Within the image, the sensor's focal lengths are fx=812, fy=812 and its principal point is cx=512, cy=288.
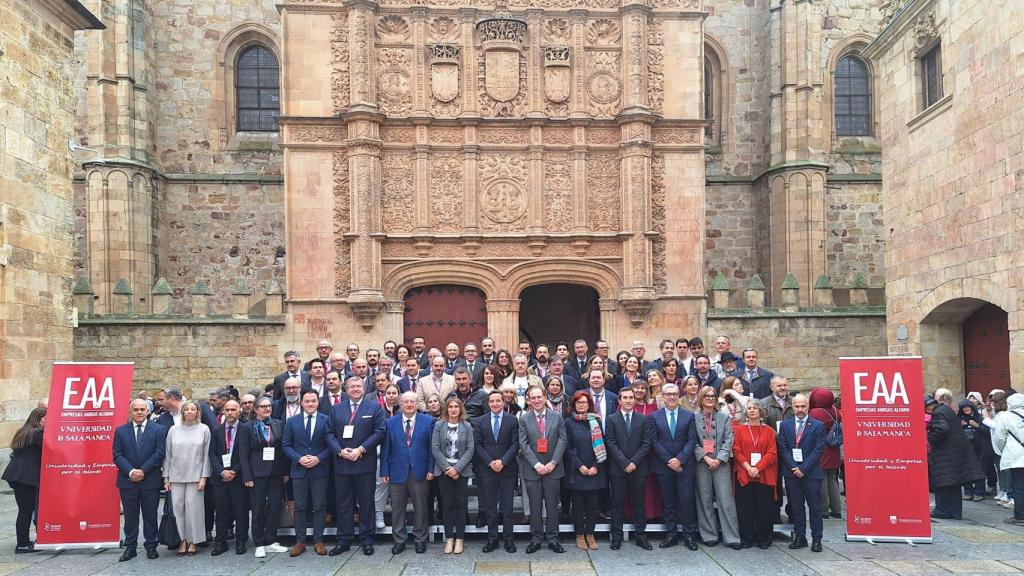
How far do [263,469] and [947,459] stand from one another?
781 centimetres

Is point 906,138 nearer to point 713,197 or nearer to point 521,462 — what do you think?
point 713,197

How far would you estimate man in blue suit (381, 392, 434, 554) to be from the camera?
841 centimetres

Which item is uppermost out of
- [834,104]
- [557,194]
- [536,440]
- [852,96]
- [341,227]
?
[852,96]

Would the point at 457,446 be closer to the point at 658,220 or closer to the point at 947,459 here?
the point at 947,459

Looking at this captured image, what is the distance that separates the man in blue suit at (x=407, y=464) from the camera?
841cm

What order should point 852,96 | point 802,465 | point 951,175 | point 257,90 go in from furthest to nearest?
point 852,96
point 257,90
point 951,175
point 802,465

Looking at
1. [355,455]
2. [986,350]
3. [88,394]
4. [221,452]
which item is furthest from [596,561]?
[986,350]

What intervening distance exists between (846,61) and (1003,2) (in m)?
12.2

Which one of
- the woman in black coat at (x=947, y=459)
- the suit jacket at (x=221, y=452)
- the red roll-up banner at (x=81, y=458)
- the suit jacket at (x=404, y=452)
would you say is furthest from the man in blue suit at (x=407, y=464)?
the woman in black coat at (x=947, y=459)

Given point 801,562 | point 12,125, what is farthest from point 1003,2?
point 12,125

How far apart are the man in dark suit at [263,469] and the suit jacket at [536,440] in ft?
8.16

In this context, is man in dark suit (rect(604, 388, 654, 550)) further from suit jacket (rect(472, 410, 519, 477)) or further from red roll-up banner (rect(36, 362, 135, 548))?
red roll-up banner (rect(36, 362, 135, 548))

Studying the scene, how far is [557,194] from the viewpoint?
58.0ft

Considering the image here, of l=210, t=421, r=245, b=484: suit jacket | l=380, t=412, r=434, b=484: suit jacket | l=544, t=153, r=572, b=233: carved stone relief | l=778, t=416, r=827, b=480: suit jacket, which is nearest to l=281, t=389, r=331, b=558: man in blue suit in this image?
l=210, t=421, r=245, b=484: suit jacket
